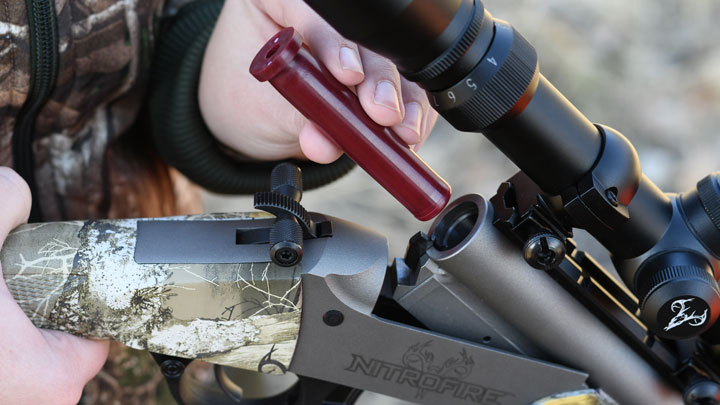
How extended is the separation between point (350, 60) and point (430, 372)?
48cm

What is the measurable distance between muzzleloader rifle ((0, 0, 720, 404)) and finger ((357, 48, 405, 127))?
0.07ft

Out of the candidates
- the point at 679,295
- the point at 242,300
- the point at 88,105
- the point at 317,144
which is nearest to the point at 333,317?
the point at 242,300

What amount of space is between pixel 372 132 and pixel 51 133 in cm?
61

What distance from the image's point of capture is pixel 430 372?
105cm

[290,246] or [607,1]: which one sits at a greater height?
[607,1]

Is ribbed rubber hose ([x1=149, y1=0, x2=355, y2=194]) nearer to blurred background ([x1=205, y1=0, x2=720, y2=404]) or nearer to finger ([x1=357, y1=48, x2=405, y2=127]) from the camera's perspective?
finger ([x1=357, y1=48, x2=405, y2=127])

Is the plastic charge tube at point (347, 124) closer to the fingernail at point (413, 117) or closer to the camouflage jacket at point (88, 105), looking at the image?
the fingernail at point (413, 117)

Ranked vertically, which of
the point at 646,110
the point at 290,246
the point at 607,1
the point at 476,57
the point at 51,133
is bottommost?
the point at 51,133

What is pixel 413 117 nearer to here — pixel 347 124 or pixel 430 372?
pixel 347 124

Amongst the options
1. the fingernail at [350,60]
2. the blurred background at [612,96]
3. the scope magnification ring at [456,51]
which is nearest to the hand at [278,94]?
the fingernail at [350,60]

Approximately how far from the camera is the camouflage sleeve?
0.92 m

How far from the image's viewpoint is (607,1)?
11.2 feet

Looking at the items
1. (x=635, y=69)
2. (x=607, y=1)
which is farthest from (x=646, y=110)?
(x=607, y=1)

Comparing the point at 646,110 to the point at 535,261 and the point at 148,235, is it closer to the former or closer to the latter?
the point at 535,261
